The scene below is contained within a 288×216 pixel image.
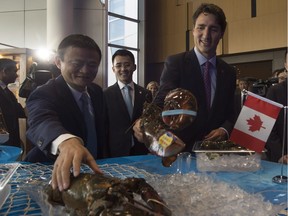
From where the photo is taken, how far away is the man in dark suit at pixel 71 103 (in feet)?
4.95

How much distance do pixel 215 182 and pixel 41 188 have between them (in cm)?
57

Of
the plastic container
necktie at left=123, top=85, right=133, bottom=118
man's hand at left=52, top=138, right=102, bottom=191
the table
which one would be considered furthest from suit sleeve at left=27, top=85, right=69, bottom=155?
necktie at left=123, top=85, right=133, bottom=118

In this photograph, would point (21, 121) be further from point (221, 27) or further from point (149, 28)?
point (149, 28)

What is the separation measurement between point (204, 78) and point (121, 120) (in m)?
1.34

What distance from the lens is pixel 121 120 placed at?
323 centimetres

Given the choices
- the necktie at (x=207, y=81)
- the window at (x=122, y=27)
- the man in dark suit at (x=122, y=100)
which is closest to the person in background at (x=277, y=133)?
the necktie at (x=207, y=81)

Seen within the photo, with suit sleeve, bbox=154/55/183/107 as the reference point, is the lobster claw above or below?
below

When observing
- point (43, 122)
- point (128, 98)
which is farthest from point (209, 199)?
point (128, 98)

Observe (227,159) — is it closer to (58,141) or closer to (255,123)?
(255,123)

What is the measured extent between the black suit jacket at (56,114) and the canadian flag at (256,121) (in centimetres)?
86

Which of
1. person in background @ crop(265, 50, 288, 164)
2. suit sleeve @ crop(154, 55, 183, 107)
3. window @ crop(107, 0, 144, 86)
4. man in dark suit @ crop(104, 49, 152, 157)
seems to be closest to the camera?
suit sleeve @ crop(154, 55, 183, 107)

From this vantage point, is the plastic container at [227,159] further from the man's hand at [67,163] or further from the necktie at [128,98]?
the necktie at [128,98]

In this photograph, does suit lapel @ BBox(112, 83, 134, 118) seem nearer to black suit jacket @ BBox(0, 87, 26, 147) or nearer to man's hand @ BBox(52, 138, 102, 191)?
black suit jacket @ BBox(0, 87, 26, 147)

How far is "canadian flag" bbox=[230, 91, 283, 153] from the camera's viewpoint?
1505mm
